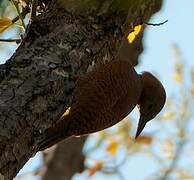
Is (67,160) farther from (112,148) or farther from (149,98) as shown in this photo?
(149,98)

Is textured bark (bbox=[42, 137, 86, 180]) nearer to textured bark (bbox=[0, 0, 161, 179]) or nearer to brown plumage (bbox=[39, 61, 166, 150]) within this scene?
brown plumage (bbox=[39, 61, 166, 150])

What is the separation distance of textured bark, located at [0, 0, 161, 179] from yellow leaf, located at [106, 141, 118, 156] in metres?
2.36

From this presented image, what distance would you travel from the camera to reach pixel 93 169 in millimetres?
5223

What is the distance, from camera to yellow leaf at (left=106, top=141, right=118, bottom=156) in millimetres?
5216

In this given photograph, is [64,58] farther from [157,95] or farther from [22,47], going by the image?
[157,95]

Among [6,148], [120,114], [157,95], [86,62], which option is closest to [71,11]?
[86,62]

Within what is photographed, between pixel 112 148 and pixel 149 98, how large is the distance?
119 cm

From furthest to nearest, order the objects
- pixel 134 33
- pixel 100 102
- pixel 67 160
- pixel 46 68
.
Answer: pixel 67 160 < pixel 100 102 < pixel 134 33 < pixel 46 68

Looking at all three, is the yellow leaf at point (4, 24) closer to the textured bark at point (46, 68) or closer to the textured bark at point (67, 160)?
the textured bark at point (46, 68)

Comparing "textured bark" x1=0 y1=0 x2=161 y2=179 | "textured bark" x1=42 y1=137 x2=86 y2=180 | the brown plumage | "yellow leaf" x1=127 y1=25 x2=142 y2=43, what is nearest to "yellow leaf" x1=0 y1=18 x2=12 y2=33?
"textured bark" x1=0 y1=0 x2=161 y2=179

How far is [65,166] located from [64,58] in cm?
246

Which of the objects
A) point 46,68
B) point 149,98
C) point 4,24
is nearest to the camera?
point 46,68

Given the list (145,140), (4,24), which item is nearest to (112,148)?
(145,140)

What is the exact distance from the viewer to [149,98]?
4297mm
